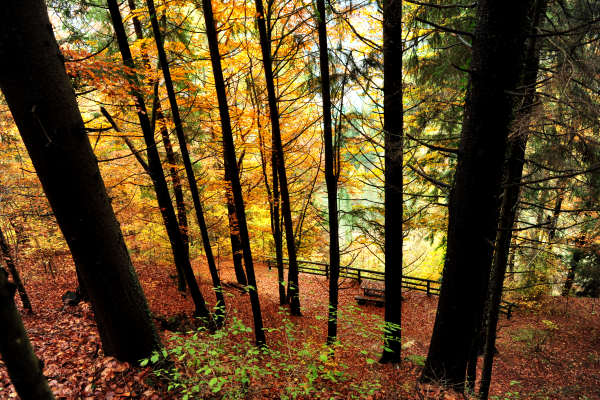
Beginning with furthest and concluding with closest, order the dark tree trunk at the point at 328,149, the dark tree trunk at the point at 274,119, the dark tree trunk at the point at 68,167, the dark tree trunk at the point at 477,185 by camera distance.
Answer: the dark tree trunk at the point at 274,119 < the dark tree trunk at the point at 328,149 < the dark tree trunk at the point at 477,185 < the dark tree trunk at the point at 68,167

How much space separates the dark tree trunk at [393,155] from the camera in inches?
185

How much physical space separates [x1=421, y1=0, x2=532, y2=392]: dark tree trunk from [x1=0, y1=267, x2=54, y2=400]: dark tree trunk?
4.32 meters

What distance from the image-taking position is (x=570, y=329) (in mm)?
10359

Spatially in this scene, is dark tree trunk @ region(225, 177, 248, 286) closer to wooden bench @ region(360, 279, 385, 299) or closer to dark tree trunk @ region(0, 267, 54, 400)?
wooden bench @ region(360, 279, 385, 299)

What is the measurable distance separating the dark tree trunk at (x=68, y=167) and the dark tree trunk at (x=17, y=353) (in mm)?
1663

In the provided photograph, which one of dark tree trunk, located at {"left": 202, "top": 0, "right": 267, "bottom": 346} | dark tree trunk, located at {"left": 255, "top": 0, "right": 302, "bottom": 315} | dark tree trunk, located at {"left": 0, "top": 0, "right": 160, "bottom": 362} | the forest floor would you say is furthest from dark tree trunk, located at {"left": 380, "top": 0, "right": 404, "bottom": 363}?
dark tree trunk, located at {"left": 0, "top": 0, "right": 160, "bottom": 362}

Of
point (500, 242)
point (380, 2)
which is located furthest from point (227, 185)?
point (500, 242)

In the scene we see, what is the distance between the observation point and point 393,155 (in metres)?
4.80

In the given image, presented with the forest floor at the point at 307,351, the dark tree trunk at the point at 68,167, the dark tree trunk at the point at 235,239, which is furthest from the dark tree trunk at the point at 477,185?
the dark tree trunk at the point at 235,239

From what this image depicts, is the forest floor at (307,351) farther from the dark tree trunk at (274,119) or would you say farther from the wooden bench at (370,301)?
the dark tree trunk at (274,119)

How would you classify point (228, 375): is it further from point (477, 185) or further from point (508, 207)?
point (508, 207)

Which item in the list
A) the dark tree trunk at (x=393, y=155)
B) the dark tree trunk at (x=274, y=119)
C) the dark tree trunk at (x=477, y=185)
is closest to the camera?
the dark tree trunk at (x=477, y=185)

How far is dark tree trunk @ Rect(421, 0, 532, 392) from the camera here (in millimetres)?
3117

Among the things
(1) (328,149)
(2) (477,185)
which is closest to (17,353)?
(2) (477,185)
